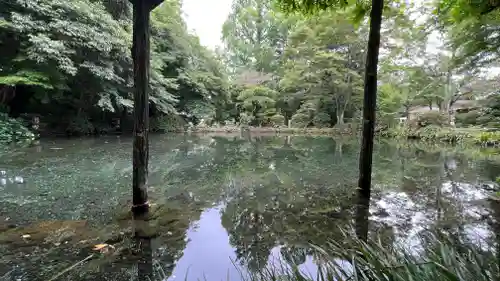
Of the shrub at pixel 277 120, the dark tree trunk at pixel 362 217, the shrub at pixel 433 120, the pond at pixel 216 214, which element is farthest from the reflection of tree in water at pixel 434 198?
the shrub at pixel 277 120

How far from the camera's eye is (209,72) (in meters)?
20.0

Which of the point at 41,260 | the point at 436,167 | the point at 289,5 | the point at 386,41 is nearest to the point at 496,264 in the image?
Result: the point at 41,260

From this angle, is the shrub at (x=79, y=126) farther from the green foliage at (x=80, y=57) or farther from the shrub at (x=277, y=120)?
the shrub at (x=277, y=120)

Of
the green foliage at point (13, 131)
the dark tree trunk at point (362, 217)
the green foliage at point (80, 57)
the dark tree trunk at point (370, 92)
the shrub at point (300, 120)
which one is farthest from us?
the shrub at point (300, 120)

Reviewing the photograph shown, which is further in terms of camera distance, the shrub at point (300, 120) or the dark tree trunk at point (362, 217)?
the shrub at point (300, 120)

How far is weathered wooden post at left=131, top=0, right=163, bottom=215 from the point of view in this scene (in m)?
3.07

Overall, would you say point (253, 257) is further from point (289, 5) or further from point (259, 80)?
point (259, 80)

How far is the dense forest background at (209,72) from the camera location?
9961mm

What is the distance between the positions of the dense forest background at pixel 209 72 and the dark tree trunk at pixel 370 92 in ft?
4.57

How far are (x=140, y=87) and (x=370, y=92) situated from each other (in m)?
2.74

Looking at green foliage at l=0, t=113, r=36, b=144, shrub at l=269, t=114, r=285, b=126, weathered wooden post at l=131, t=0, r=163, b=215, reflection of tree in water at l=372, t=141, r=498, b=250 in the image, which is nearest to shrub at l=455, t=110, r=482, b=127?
shrub at l=269, t=114, r=285, b=126

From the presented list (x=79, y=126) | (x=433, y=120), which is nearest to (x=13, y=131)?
(x=79, y=126)

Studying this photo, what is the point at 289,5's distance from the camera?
383 centimetres

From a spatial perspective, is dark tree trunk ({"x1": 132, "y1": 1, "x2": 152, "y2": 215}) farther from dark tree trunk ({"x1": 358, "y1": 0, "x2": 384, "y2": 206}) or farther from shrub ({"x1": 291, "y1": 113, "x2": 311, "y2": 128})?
shrub ({"x1": 291, "y1": 113, "x2": 311, "y2": 128})
